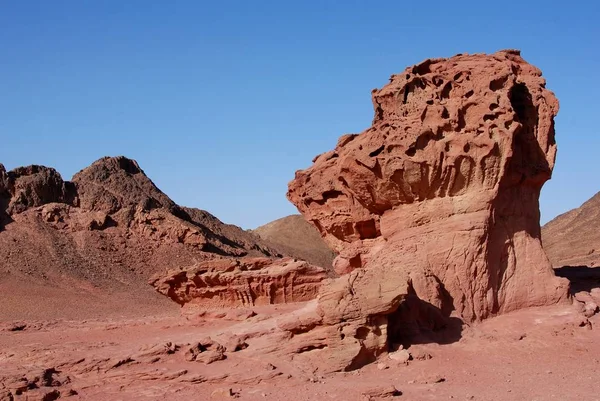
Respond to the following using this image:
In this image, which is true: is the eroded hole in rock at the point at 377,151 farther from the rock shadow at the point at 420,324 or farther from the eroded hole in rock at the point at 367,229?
the rock shadow at the point at 420,324

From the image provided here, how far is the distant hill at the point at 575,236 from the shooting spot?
3569 centimetres

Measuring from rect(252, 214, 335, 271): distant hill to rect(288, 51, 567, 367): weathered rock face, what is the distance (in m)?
35.0

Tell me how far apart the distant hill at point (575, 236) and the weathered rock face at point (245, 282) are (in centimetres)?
1835

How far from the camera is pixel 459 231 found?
14.6 meters

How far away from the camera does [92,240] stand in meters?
40.3

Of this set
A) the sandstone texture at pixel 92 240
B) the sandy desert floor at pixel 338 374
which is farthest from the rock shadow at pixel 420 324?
the sandstone texture at pixel 92 240

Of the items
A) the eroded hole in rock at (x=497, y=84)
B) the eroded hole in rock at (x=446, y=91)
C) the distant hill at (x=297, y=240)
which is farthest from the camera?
the distant hill at (x=297, y=240)

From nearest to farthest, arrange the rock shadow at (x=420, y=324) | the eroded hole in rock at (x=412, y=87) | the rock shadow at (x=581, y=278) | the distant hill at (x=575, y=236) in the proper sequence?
the rock shadow at (x=420, y=324), the eroded hole in rock at (x=412, y=87), the rock shadow at (x=581, y=278), the distant hill at (x=575, y=236)

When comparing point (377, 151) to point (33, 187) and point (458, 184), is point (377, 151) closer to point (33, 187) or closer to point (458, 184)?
point (458, 184)

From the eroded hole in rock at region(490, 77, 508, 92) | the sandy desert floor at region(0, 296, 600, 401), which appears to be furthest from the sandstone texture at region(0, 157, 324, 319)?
the eroded hole in rock at region(490, 77, 508, 92)

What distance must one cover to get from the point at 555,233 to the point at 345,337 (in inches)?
1509

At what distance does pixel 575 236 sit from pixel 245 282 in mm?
31049

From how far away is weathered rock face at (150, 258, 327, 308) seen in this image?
1755 centimetres

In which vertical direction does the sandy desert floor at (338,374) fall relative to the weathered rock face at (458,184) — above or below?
below
